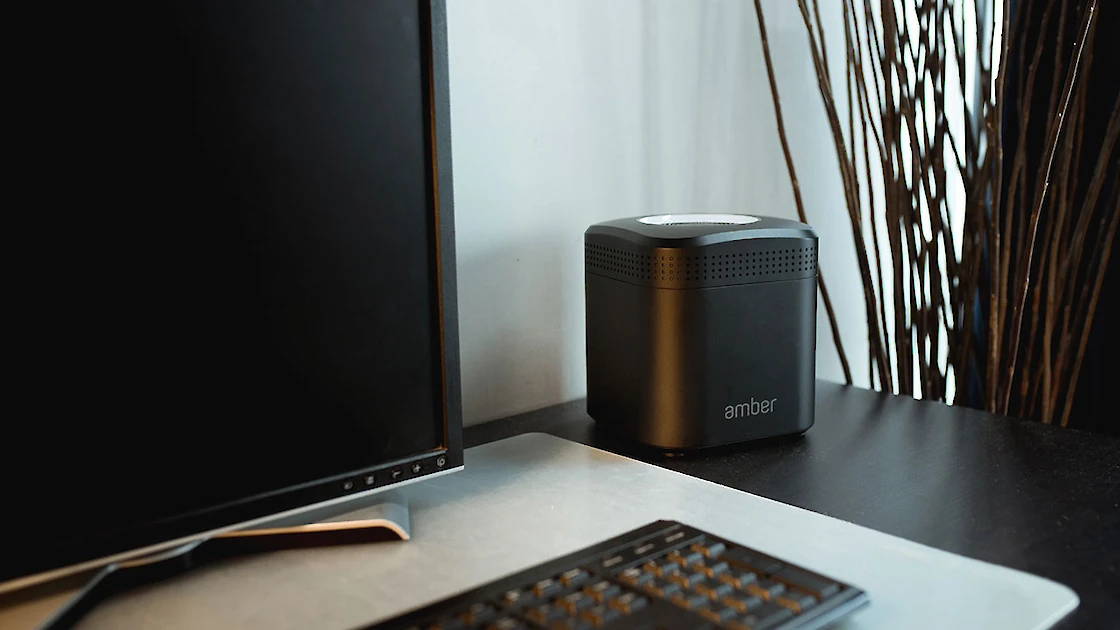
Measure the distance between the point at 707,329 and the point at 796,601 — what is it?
34 centimetres

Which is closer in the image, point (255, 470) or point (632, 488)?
point (255, 470)

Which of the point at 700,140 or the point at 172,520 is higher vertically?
the point at 700,140

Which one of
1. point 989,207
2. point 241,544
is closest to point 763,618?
point 241,544

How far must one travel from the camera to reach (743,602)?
50cm

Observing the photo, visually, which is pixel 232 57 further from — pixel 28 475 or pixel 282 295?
pixel 28 475

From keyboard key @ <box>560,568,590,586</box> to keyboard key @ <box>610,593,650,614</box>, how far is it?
0.10 feet

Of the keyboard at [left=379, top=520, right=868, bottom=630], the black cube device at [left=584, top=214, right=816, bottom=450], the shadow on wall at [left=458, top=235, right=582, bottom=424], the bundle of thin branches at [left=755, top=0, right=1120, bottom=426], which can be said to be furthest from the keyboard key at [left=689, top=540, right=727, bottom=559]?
the bundle of thin branches at [left=755, top=0, right=1120, bottom=426]

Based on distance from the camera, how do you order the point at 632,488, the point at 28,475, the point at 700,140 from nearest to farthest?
Result: the point at 28,475 → the point at 632,488 → the point at 700,140

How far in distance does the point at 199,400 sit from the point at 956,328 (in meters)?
0.94

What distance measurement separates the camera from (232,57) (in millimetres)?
564

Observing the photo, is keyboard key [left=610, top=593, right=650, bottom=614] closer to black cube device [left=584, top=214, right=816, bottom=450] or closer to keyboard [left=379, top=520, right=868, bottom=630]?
keyboard [left=379, top=520, right=868, bottom=630]

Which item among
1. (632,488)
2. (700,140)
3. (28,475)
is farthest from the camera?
(700,140)

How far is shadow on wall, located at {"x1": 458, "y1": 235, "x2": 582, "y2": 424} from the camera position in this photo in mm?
959

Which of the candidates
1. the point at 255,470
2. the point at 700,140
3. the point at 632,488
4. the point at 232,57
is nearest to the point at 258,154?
the point at 232,57
